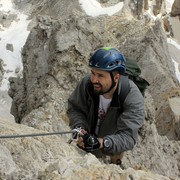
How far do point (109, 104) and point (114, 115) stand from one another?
0.24 meters

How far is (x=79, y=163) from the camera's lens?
5.81 meters

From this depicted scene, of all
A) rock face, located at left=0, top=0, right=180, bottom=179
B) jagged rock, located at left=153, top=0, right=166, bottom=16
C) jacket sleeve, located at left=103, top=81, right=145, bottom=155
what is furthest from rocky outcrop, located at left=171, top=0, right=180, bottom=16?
jacket sleeve, located at left=103, top=81, right=145, bottom=155

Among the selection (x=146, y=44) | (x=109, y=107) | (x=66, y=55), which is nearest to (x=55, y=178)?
(x=109, y=107)

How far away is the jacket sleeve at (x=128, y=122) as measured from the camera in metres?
6.15

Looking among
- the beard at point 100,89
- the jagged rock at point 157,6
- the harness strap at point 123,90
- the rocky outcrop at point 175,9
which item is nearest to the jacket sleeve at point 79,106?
the beard at point 100,89

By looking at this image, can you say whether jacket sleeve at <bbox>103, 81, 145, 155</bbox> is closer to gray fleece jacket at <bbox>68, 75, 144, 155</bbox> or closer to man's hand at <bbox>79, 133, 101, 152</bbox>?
gray fleece jacket at <bbox>68, 75, 144, 155</bbox>

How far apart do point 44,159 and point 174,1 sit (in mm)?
55576

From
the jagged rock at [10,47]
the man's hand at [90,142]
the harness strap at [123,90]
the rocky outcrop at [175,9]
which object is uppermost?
the harness strap at [123,90]

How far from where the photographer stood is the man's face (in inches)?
239

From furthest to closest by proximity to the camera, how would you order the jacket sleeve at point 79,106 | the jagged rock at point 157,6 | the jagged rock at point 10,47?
the jagged rock at point 157,6
the jagged rock at point 10,47
the jacket sleeve at point 79,106

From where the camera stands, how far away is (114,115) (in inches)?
258

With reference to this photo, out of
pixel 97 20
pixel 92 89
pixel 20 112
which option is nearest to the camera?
pixel 92 89

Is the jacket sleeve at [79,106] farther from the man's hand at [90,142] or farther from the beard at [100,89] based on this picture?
the man's hand at [90,142]

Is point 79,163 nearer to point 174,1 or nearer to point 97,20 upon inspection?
point 97,20
